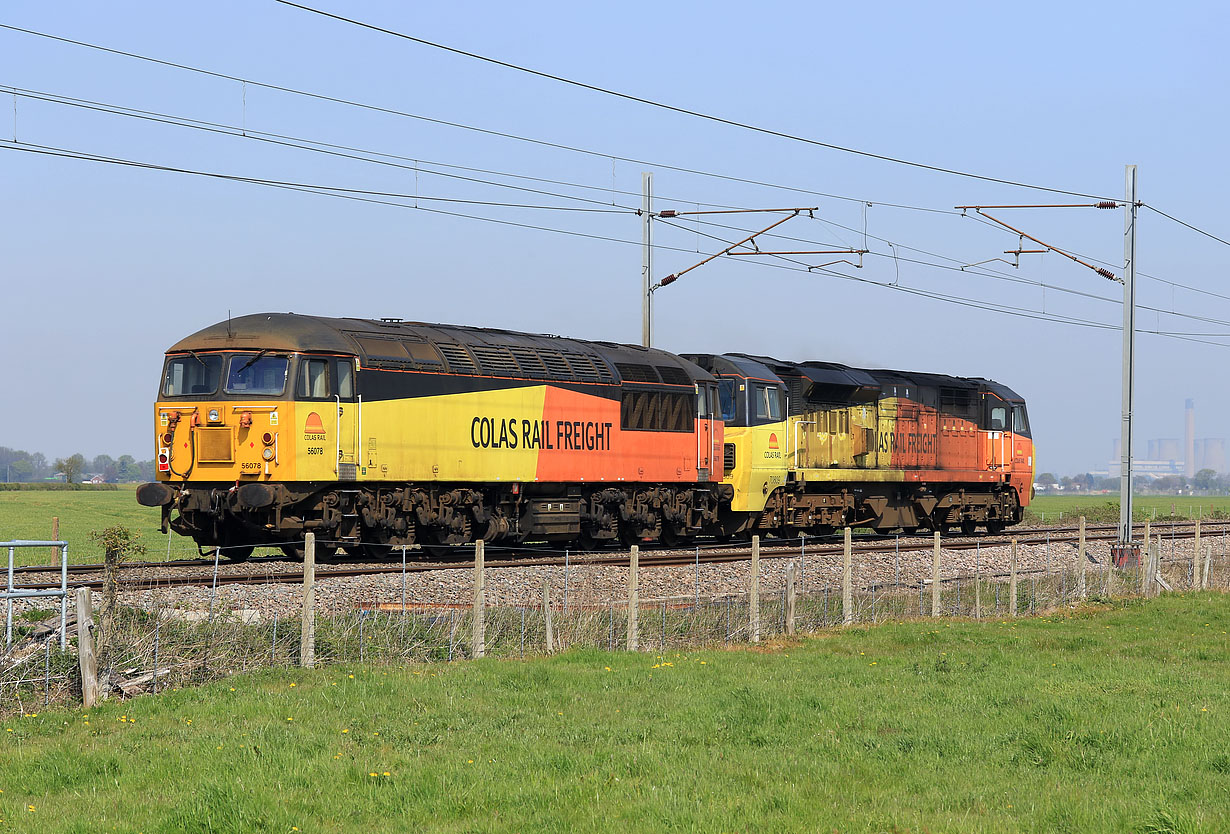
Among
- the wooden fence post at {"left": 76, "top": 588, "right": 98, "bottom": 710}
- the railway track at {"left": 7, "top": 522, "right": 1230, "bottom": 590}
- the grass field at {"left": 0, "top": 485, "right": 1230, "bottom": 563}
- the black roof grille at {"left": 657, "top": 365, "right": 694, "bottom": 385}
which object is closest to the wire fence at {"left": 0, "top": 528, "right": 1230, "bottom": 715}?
the wooden fence post at {"left": 76, "top": 588, "right": 98, "bottom": 710}

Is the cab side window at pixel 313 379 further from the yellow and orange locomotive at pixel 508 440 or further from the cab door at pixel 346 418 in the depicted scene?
the cab door at pixel 346 418

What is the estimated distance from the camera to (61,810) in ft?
29.8

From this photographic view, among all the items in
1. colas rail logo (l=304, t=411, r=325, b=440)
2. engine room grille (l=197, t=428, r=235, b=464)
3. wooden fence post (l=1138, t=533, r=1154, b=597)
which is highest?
colas rail logo (l=304, t=411, r=325, b=440)

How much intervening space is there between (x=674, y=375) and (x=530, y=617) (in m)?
14.3

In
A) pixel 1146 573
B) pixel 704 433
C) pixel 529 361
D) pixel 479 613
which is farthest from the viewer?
pixel 704 433

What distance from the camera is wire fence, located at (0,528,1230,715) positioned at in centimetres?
1343

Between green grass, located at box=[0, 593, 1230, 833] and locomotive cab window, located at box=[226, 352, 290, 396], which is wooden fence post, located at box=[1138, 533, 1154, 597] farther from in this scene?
locomotive cab window, located at box=[226, 352, 290, 396]

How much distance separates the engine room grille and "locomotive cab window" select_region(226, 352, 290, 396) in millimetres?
789

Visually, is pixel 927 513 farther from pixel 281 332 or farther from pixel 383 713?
pixel 383 713

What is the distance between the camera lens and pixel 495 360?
1057 inches

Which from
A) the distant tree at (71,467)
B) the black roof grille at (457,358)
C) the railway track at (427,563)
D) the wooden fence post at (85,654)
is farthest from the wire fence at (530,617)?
the distant tree at (71,467)

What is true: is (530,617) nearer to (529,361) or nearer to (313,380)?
(313,380)

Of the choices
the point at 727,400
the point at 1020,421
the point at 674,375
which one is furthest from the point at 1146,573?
the point at 1020,421

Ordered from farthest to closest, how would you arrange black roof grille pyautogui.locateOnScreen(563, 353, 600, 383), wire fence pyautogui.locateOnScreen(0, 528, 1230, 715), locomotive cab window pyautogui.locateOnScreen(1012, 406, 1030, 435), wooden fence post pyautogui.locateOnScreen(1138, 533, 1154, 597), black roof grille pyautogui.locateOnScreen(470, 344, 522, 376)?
locomotive cab window pyautogui.locateOnScreen(1012, 406, 1030, 435)
black roof grille pyautogui.locateOnScreen(563, 353, 600, 383)
wooden fence post pyautogui.locateOnScreen(1138, 533, 1154, 597)
black roof grille pyautogui.locateOnScreen(470, 344, 522, 376)
wire fence pyautogui.locateOnScreen(0, 528, 1230, 715)
